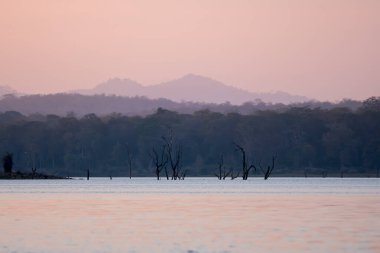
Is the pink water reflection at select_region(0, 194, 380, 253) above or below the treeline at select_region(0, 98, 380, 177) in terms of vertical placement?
below

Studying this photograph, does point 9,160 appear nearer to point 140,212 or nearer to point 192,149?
point 140,212

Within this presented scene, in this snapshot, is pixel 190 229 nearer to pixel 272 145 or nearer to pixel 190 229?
pixel 190 229

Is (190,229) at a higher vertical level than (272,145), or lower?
lower

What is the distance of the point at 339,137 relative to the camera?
176m

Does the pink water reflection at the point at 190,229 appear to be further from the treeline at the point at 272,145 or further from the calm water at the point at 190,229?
the treeline at the point at 272,145

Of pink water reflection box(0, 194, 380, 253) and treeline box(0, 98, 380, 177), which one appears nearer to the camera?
pink water reflection box(0, 194, 380, 253)

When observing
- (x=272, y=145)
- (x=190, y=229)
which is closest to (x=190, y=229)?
(x=190, y=229)

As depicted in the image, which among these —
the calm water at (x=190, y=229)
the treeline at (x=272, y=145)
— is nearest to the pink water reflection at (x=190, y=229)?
the calm water at (x=190, y=229)

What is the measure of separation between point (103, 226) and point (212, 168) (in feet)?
523

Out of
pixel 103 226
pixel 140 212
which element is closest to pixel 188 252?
pixel 103 226

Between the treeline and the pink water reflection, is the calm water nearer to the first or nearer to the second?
the pink water reflection

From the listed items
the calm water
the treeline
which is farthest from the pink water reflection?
the treeline

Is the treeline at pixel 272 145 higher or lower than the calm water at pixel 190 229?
higher

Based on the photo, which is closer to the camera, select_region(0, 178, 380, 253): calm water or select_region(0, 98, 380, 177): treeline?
select_region(0, 178, 380, 253): calm water
